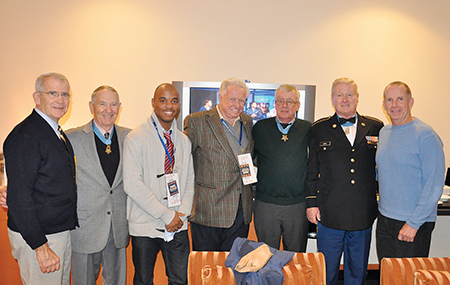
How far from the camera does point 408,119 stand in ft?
7.89

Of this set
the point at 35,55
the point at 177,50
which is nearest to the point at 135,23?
the point at 177,50

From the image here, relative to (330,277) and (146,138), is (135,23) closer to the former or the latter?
(146,138)

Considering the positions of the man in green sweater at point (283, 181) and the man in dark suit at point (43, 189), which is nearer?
the man in dark suit at point (43, 189)

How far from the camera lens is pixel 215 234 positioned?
262 centimetres

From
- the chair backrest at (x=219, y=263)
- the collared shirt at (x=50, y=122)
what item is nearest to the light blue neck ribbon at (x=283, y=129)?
the chair backrest at (x=219, y=263)

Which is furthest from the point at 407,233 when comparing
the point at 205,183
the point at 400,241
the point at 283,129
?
the point at 205,183

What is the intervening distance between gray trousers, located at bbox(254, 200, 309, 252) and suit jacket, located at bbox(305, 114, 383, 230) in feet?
0.46

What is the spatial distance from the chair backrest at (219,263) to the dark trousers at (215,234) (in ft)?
2.98

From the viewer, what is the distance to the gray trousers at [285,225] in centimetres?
263

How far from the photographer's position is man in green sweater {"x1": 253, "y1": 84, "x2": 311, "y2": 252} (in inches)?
103

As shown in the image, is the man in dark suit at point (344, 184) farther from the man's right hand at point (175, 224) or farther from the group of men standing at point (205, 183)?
the man's right hand at point (175, 224)

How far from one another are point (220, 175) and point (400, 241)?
1.40m

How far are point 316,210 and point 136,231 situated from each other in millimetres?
1394

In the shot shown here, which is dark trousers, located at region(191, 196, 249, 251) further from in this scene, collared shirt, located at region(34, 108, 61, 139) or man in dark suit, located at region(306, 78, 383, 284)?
collared shirt, located at region(34, 108, 61, 139)
